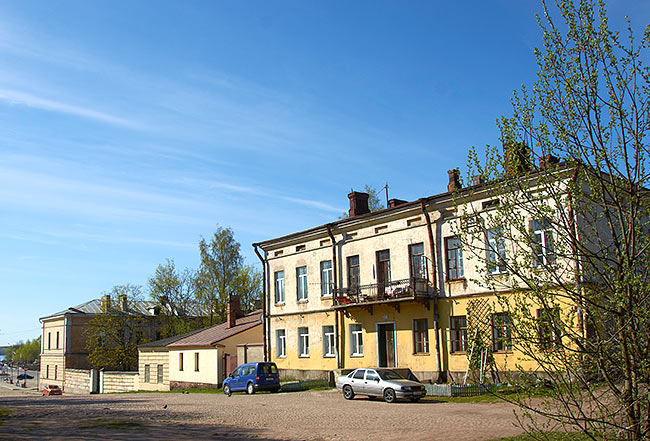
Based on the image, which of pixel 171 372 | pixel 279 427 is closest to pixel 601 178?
pixel 279 427

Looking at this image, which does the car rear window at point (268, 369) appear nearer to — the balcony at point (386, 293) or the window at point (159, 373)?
the balcony at point (386, 293)

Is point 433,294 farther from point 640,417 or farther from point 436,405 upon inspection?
point 640,417

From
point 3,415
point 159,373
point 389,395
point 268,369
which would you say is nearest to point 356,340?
point 268,369

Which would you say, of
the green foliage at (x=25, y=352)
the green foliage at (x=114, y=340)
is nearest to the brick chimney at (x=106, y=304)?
the green foliage at (x=114, y=340)

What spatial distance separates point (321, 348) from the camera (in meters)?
32.5

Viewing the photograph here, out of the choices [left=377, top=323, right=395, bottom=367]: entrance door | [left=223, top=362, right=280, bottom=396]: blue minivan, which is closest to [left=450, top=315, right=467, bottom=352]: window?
[left=377, top=323, right=395, bottom=367]: entrance door

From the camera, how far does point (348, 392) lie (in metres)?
24.1

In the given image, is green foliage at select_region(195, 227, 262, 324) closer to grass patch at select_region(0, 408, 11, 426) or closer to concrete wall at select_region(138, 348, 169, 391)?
concrete wall at select_region(138, 348, 169, 391)

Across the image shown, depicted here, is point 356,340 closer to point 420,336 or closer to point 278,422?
point 420,336

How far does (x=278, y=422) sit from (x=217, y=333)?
2450 cm

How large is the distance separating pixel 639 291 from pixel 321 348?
84.2 ft

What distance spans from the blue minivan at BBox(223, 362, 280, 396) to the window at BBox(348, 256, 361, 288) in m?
5.84

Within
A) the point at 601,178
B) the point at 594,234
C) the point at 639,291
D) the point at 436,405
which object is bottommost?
the point at 436,405

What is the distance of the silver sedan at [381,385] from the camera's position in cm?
2164
